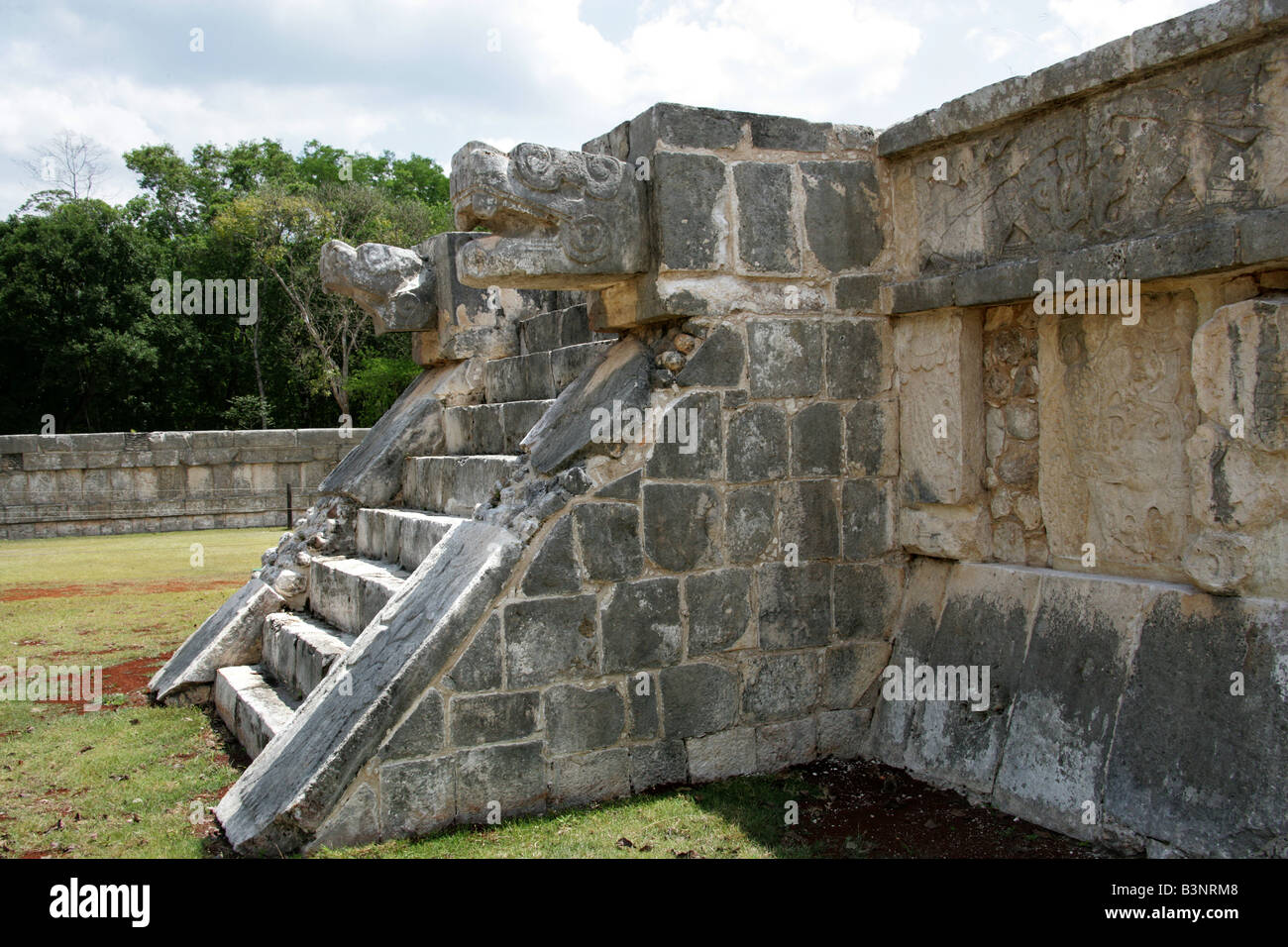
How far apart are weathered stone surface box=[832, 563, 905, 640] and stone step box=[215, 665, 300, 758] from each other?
8.42 ft

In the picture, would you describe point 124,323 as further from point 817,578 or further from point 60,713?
point 817,578

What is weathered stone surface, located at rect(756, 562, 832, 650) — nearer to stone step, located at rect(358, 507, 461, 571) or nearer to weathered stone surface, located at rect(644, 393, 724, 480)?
weathered stone surface, located at rect(644, 393, 724, 480)

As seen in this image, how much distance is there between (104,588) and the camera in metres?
10.2

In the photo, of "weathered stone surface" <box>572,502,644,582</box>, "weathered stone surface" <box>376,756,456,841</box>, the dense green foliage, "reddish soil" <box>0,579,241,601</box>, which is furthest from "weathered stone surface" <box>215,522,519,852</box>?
the dense green foliage

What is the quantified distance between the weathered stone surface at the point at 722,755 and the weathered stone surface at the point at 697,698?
0.05 m

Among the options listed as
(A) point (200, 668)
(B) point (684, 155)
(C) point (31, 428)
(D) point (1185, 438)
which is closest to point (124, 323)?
(C) point (31, 428)

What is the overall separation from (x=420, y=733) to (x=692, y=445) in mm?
1557

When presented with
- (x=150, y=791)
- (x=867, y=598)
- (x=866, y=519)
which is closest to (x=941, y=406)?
(x=866, y=519)

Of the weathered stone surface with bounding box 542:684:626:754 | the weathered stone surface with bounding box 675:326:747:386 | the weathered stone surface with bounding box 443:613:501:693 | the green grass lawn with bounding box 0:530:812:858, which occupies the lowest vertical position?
the green grass lawn with bounding box 0:530:812:858

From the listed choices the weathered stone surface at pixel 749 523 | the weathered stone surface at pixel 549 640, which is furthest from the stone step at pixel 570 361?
the weathered stone surface at pixel 549 640

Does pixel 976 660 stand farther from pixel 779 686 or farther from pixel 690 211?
pixel 690 211

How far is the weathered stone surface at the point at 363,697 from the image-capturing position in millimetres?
3703

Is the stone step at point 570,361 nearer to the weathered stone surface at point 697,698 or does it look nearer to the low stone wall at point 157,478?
the weathered stone surface at point 697,698

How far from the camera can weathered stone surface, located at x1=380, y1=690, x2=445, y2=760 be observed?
3795 mm
